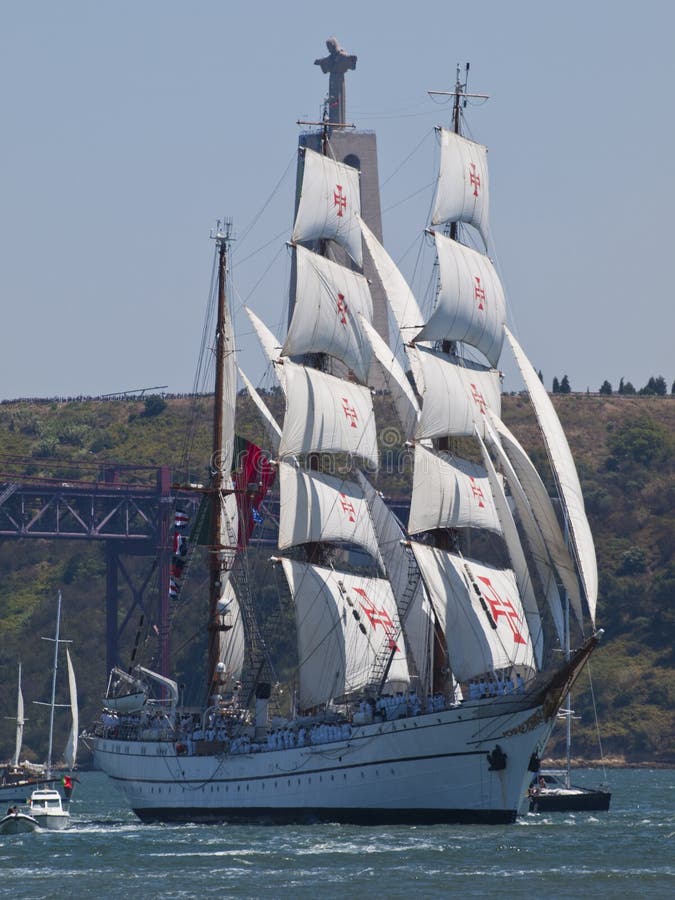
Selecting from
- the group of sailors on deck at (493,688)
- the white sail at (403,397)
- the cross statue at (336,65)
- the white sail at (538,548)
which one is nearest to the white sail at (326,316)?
the white sail at (403,397)

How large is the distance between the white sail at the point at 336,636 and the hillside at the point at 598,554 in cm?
4496

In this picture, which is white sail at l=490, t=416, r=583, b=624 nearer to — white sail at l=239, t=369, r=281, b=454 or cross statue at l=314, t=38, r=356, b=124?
white sail at l=239, t=369, r=281, b=454

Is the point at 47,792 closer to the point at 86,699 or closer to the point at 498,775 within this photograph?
the point at 498,775

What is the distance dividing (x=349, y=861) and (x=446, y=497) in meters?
17.7

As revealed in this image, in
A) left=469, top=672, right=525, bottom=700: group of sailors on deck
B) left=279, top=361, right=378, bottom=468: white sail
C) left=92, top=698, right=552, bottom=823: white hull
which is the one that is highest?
left=279, top=361, right=378, bottom=468: white sail

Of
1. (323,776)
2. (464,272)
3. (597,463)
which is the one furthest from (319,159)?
(597,463)

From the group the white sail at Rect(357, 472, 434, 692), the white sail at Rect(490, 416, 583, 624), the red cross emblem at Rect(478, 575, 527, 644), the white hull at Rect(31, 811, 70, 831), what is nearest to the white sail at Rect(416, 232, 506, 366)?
the white sail at Rect(490, 416, 583, 624)

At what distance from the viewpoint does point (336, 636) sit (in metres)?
77.1

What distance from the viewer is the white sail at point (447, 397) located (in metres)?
75.4

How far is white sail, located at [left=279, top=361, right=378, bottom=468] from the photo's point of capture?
7819cm

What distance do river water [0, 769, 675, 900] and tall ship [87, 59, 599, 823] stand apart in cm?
177

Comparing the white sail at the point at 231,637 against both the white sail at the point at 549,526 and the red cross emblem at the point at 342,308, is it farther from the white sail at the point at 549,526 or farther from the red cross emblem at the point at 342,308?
Answer: the white sail at the point at 549,526

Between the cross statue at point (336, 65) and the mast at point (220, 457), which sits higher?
the cross statue at point (336, 65)

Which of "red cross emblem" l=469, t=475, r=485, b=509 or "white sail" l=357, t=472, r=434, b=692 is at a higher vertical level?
"red cross emblem" l=469, t=475, r=485, b=509
